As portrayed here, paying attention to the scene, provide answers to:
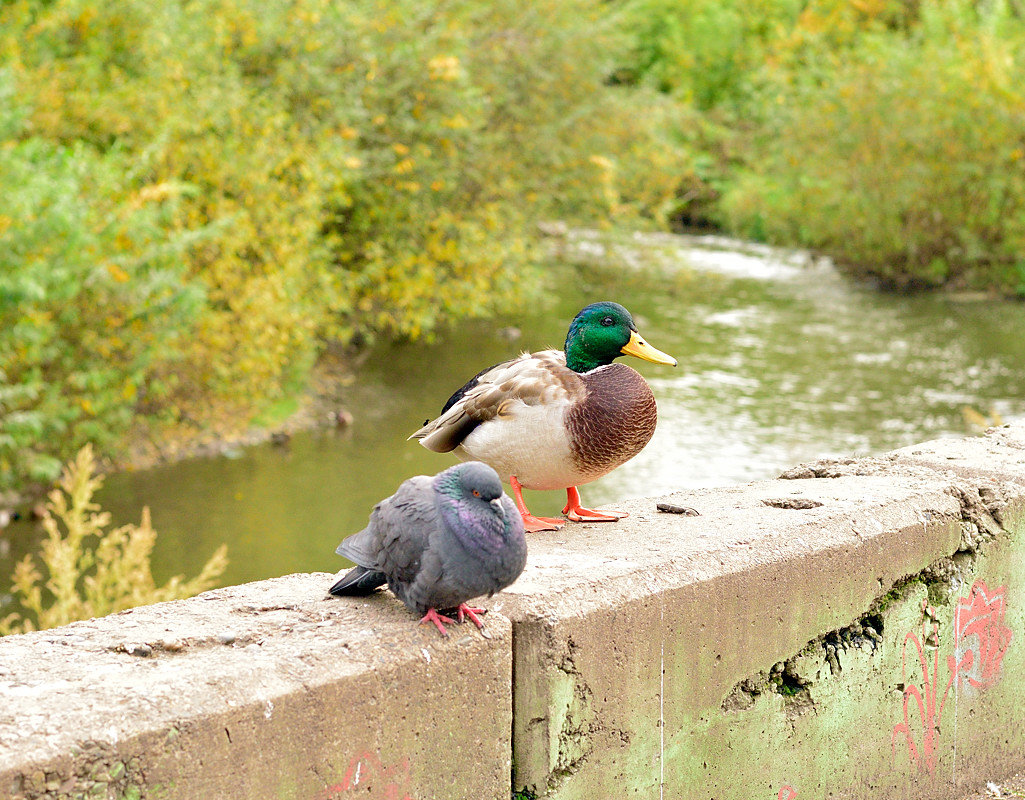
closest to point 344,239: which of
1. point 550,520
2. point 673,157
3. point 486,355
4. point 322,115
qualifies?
point 322,115

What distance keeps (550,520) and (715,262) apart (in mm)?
23084

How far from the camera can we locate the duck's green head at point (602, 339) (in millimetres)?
3167

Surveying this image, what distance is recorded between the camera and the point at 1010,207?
2223 centimetres

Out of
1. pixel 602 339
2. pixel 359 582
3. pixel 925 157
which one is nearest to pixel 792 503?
pixel 602 339

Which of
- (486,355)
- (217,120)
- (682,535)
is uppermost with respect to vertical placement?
(217,120)

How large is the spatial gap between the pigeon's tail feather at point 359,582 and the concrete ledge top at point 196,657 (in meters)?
0.02

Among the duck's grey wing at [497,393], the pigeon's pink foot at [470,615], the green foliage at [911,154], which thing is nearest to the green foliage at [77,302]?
the duck's grey wing at [497,393]

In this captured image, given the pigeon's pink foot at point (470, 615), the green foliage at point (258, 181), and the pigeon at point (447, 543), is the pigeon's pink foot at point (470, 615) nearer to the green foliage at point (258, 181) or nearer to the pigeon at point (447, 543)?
the pigeon at point (447, 543)

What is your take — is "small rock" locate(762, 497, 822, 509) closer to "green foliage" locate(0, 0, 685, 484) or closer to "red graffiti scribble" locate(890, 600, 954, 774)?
"red graffiti scribble" locate(890, 600, 954, 774)

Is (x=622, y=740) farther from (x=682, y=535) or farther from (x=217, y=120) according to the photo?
(x=217, y=120)

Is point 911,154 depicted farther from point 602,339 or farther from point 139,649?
point 139,649

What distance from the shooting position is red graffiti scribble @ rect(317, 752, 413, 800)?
2075 millimetres

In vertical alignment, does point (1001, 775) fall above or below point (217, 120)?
below

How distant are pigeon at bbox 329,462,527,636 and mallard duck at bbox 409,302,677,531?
33.4 inches
